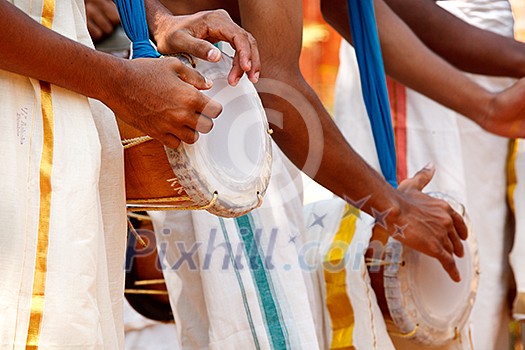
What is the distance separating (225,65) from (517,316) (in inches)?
66.6

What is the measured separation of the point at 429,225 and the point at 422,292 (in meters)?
0.21

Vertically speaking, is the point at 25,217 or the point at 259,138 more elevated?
the point at 259,138

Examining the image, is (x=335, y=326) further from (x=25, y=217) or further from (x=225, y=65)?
(x=25, y=217)

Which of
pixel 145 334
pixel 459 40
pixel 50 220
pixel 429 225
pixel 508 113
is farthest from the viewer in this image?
pixel 145 334

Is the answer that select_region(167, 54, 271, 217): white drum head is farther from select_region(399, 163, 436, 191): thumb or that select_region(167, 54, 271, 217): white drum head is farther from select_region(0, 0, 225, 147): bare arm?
select_region(399, 163, 436, 191): thumb

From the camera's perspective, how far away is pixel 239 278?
217 centimetres

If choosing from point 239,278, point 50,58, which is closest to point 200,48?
point 50,58

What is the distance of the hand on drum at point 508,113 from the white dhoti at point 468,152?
1.14 feet

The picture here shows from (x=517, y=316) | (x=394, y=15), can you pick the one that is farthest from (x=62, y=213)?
(x=517, y=316)

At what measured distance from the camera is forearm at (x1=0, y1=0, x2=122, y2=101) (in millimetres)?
1446

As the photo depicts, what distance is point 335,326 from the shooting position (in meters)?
2.52

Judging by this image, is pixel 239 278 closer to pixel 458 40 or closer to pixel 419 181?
pixel 419 181

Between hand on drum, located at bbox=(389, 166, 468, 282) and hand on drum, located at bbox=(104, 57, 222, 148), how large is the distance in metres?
0.85

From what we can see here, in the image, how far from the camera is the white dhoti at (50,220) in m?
1.41
